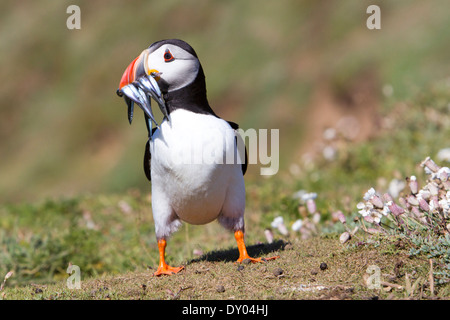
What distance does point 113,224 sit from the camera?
828 cm

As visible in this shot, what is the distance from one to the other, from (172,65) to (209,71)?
1439 cm

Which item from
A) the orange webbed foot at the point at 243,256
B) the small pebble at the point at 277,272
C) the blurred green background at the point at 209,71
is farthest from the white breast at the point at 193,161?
the blurred green background at the point at 209,71

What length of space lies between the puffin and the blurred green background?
6534 millimetres

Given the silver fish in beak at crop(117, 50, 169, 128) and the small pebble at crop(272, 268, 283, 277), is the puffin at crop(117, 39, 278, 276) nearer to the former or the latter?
the silver fish in beak at crop(117, 50, 169, 128)

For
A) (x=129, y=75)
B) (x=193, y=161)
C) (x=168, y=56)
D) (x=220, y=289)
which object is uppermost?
(x=168, y=56)

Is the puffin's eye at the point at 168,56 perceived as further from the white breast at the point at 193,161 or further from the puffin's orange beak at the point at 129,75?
the white breast at the point at 193,161

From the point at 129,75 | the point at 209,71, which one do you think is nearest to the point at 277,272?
the point at 129,75

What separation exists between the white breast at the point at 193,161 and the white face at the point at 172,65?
250mm

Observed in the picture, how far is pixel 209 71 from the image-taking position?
18750 millimetres

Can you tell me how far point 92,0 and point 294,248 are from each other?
2271 centimetres

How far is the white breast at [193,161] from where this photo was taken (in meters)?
4.31

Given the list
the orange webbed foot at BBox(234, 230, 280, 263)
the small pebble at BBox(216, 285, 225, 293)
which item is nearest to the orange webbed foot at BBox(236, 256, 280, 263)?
the orange webbed foot at BBox(234, 230, 280, 263)

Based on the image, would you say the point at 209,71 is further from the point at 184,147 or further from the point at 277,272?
the point at 277,272

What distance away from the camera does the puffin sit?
434cm
